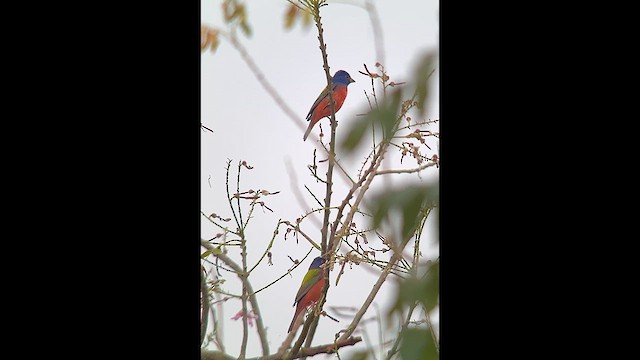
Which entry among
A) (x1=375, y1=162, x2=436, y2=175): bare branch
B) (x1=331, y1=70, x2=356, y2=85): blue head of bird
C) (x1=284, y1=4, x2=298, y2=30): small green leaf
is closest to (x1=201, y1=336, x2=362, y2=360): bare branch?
(x1=375, y1=162, x2=436, y2=175): bare branch

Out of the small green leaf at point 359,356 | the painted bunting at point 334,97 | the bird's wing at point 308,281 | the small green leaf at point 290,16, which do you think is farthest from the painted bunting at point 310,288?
the small green leaf at point 290,16

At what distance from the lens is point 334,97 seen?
116 cm

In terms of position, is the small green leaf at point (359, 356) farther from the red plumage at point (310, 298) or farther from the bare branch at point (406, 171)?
the bare branch at point (406, 171)

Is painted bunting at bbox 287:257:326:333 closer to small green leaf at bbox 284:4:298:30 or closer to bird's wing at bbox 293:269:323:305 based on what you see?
bird's wing at bbox 293:269:323:305

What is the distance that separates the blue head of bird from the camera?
1.16 meters

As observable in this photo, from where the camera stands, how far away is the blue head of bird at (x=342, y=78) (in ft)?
3.79

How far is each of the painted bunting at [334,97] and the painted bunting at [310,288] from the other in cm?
26

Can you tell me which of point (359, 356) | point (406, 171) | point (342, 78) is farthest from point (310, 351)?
point (342, 78)

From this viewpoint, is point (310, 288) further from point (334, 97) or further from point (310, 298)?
point (334, 97)
